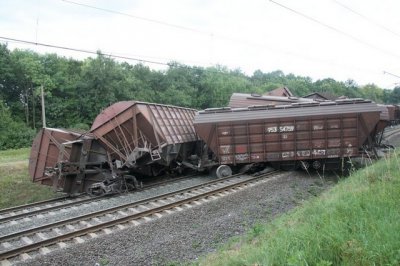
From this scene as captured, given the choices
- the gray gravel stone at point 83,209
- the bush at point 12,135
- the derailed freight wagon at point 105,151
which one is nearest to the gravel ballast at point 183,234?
the gray gravel stone at point 83,209

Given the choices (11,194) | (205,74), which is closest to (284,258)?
(11,194)

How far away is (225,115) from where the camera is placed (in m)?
15.8

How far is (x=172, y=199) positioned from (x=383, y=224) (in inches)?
319

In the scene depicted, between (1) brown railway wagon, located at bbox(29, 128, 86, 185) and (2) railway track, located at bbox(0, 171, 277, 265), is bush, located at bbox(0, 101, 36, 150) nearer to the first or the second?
(1) brown railway wagon, located at bbox(29, 128, 86, 185)

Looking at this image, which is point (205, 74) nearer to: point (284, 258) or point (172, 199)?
point (172, 199)

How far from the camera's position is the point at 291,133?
50.0ft

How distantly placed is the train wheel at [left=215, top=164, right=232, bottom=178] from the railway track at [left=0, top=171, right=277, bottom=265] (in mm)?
3211

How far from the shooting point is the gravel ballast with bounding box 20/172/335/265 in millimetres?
6617

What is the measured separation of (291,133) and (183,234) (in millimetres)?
8907

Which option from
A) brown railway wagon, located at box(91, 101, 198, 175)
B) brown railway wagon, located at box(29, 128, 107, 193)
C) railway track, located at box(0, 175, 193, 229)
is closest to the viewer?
railway track, located at box(0, 175, 193, 229)

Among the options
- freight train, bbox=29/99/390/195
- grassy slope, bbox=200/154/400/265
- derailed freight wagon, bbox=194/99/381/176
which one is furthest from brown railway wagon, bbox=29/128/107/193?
grassy slope, bbox=200/154/400/265

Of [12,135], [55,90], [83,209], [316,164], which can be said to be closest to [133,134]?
[83,209]

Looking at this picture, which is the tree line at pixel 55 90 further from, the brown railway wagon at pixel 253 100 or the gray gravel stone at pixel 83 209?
the gray gravel stone at pixel 83 209

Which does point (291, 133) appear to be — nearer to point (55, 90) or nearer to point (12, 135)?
point (12, 135)
